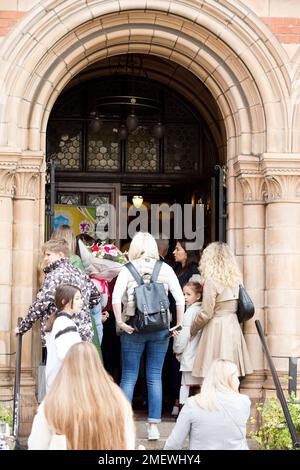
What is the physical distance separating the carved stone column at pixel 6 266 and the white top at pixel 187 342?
1647 millimetres

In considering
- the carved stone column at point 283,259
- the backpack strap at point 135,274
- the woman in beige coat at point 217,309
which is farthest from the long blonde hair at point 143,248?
the carved stone column at point 283,259

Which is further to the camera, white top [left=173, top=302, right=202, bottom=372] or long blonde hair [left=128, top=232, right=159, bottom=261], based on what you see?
white top [left=173, top=302, right=202, bottom=372]

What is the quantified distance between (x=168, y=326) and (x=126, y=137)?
4401 millimetres

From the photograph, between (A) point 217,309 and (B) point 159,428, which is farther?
(B) point 159,428

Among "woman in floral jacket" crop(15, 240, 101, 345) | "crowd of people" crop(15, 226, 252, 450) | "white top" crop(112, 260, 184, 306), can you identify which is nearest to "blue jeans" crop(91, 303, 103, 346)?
"crowd of people" crop(15, 226, 252, 450)

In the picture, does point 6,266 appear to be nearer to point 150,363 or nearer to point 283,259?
point 150,363

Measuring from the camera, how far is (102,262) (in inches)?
378

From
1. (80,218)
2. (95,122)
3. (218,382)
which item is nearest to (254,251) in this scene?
(80,218)

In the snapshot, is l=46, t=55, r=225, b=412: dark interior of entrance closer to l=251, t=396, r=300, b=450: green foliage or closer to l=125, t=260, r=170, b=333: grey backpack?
l=125, t=260, r=170, b=333: grey backpack

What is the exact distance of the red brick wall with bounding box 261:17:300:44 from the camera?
9.73 meters

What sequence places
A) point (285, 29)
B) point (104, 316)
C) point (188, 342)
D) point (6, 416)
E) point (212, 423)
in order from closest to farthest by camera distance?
point (212, 423), point (6, 416), point (188, 342), point (104, 316), point (285, 29)

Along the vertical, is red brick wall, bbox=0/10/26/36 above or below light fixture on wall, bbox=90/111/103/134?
above

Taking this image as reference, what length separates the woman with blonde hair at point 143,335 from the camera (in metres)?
8.38

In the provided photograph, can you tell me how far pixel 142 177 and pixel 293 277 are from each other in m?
3.28
